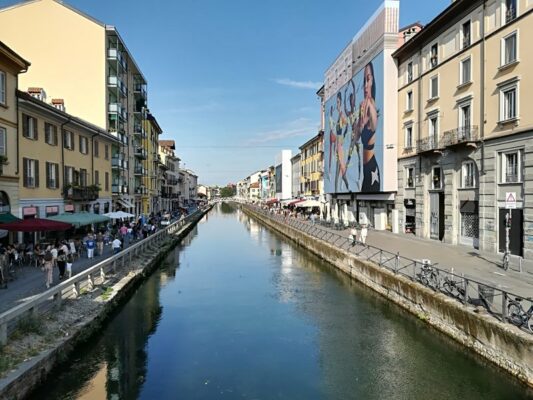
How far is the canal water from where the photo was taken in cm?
1051

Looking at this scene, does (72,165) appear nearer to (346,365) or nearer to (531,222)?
(346,365)

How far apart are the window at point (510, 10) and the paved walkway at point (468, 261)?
11637 mm

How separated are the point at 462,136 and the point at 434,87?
5760 millimetres

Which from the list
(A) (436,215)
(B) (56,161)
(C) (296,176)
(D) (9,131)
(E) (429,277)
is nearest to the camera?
(E) (429,277)

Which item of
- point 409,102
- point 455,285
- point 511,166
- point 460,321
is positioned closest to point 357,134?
point 409,102

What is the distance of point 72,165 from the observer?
3000cm

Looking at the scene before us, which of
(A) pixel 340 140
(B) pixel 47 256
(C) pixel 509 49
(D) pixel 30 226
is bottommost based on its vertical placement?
(B) pixel 47 256

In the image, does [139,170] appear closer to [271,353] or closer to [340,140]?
[340,140]

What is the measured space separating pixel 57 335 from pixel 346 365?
8159mm

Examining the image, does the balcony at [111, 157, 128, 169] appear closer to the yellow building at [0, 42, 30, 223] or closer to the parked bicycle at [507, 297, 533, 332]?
the yellow building at [0, 42, 30, 223]

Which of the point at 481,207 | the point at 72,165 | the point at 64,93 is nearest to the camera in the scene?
the point at 481,207

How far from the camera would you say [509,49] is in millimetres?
20672

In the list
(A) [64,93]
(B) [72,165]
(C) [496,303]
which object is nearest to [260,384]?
(C) [496,303]

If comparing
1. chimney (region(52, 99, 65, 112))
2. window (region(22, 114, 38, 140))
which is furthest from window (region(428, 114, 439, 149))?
chimney (region(52, 99, 65, 112))
